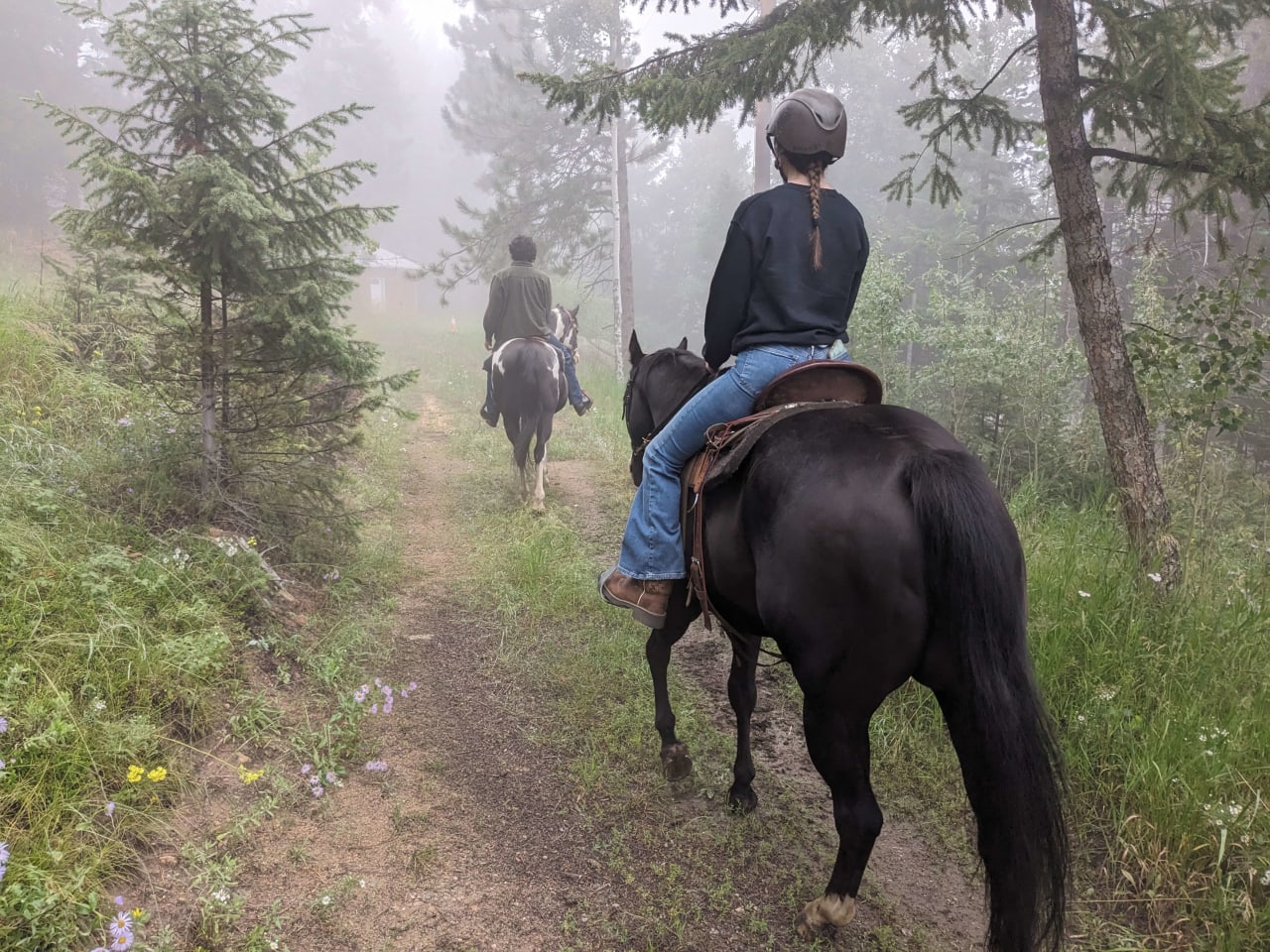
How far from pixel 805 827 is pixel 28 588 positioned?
12.8ft

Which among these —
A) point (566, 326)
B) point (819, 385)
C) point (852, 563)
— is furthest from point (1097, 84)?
Answer: point (566, 326)

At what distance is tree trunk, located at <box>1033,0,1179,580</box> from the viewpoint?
174 inches

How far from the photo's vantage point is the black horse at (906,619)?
2061 millimetres

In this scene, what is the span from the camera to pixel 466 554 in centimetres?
649

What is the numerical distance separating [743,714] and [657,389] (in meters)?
1.93

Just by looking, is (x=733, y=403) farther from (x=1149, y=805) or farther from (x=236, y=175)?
A: (x=236, y=175)

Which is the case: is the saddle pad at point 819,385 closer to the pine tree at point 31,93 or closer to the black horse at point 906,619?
the black horse at point 906,619

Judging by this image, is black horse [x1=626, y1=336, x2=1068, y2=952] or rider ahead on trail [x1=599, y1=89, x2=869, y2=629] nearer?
black horse [x1=626, y1=336, x2=1068, y2=952]

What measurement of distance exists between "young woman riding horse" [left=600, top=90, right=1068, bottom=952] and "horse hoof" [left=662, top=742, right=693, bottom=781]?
2.80 ft

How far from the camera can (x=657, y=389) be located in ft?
13.5

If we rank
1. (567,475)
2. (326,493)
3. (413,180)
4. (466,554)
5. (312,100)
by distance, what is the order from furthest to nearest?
1. (413,180)
2. (312,100)
3. (567,475)
4. (466,554)
5. (326,493)

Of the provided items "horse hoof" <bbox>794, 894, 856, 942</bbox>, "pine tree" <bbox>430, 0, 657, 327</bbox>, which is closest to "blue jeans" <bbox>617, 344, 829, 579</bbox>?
"horse hoof" <bbox>794, 894, 856, 942</bbox>

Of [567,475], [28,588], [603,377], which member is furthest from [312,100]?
[28,588]

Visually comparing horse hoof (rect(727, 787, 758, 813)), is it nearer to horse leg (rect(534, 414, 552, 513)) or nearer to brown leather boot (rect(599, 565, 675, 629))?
brown leather boot (rect(599, 565, 675, 629))
